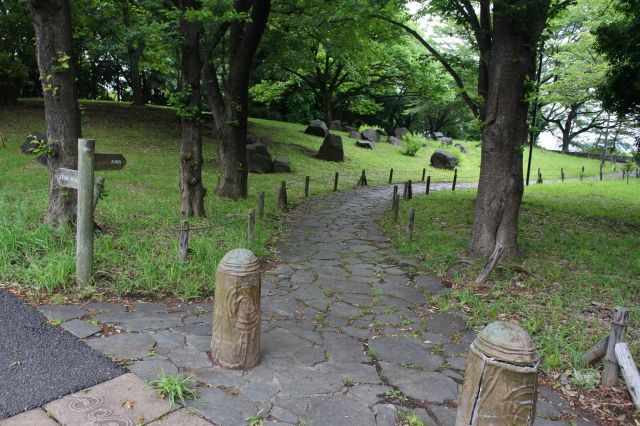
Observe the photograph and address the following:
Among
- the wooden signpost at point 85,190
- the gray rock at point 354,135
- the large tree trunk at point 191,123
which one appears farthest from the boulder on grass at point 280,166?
the gray rock at point 354,135

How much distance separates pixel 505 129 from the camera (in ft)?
23.4

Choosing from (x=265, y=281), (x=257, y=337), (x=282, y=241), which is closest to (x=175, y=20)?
(x=282, y=241)

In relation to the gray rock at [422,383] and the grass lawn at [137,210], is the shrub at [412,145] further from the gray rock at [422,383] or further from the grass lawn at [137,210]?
the gray rock at [422,383]

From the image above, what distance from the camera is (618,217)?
40.3 feet

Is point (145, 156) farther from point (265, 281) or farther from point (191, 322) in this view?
point (191, 322)

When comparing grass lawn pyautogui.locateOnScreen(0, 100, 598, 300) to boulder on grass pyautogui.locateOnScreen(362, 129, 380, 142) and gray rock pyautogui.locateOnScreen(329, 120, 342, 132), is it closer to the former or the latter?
boulder on grass pyautogui.locateOnScreen(362, 129, 380, 142)

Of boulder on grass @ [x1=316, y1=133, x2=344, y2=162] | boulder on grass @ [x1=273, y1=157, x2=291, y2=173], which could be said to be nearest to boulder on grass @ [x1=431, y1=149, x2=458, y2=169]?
boulder on grass @ [x1=316, y1=133, x2=344, y2=162]

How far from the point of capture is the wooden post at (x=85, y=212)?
197 inches

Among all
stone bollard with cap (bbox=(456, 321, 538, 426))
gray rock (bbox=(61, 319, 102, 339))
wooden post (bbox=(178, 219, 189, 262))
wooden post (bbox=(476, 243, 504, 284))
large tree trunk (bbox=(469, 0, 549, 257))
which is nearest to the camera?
stone bollard with cap (bbox=(456, 321, 538, 426))

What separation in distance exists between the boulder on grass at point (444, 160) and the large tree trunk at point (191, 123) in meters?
19.7

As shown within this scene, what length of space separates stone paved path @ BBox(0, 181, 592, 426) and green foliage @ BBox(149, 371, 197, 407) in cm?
8

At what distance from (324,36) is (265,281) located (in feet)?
34.4

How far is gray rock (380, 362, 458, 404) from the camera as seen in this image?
12.0 feet

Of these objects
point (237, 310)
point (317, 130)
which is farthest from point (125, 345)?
point (317, 130)
